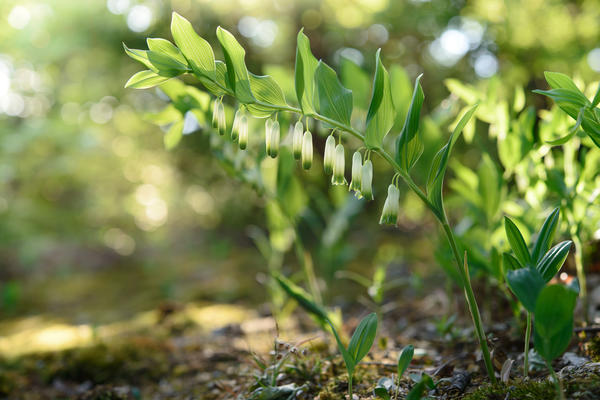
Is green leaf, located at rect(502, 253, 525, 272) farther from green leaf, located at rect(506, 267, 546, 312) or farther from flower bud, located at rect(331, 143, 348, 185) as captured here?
flower bud, located at rect(331, 143, 348, 185)

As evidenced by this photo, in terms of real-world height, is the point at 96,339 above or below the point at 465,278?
below

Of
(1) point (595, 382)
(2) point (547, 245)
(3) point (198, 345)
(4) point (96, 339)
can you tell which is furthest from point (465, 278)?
(4) point (96, 339)

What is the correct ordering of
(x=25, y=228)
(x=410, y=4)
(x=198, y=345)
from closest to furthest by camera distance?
(x=198, y=345) → (x=410, y=4) → (x=25, y=228)

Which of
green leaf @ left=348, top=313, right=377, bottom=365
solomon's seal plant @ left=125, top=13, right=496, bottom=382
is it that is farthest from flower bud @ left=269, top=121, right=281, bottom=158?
green leaf @ left=348, top=313, right=377, bottom=365

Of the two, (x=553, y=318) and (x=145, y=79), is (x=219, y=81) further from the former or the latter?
(x=553, y=318)

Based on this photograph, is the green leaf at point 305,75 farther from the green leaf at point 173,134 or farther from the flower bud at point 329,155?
the green leaf at point 173,134

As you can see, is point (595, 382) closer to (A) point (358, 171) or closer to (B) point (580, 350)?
(B) point (580, 350)

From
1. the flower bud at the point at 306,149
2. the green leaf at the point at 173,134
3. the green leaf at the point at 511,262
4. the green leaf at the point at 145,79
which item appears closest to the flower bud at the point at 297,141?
the flower bud at the point at 306,149

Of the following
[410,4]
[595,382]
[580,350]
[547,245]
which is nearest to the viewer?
[595,382]
